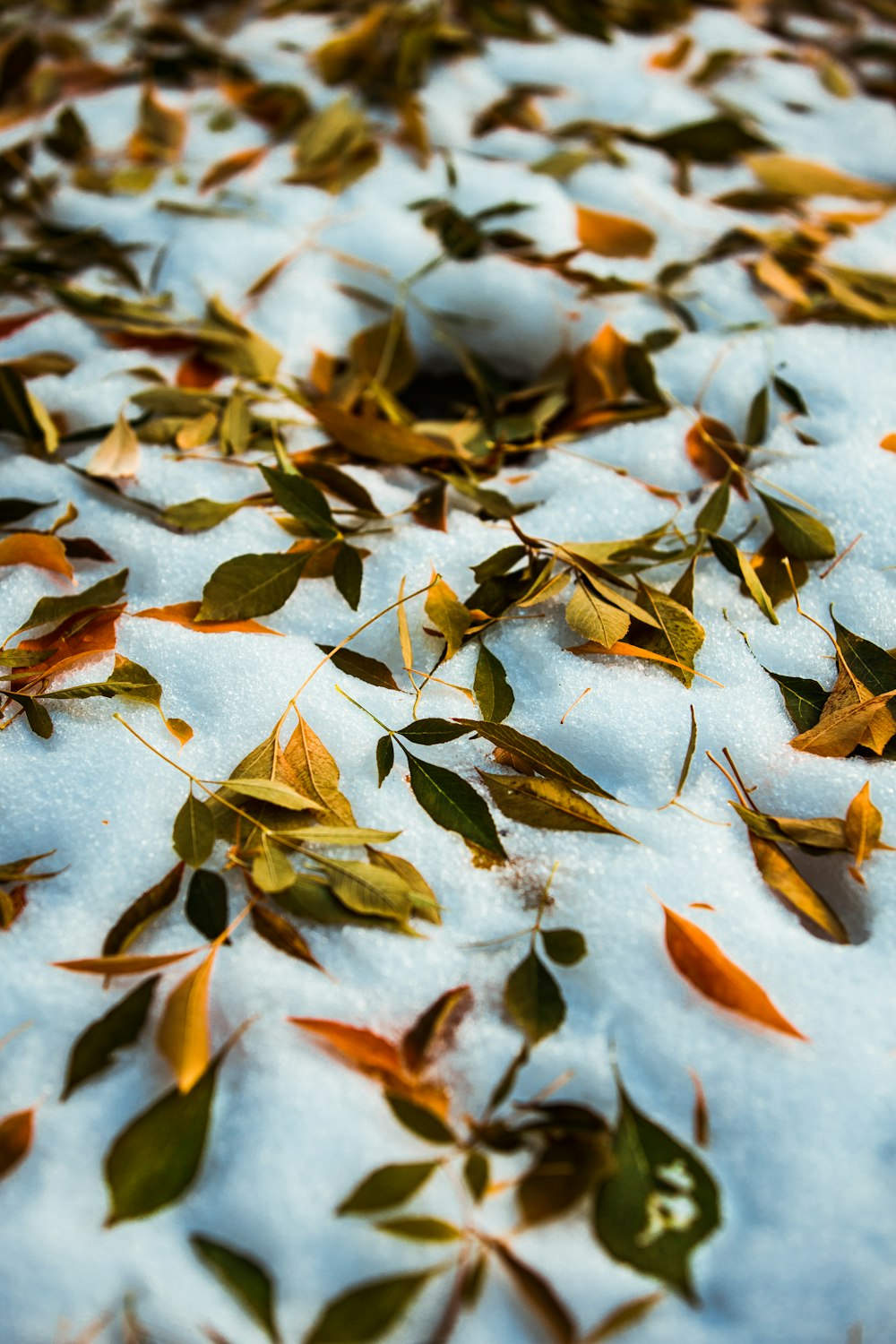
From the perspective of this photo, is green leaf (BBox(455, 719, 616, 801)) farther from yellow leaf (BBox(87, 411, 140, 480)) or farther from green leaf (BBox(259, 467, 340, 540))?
yellow leaf (BBox(87, 411, 140, 480))

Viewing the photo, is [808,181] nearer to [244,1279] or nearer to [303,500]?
[303,500]

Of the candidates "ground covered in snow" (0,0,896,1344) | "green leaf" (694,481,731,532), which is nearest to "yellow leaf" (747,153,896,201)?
"ground covered in snow" (0,0,896,1344)

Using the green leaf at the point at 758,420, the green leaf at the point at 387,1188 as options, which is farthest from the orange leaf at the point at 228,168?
the green leaf at the point at 387,1188

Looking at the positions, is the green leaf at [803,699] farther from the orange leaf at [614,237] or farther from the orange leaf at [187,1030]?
the orange leaf at [614,237]

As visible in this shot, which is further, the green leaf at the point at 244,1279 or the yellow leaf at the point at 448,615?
the yellow leaf at the point at 448,615

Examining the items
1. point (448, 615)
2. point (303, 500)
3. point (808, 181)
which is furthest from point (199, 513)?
point (808, 181)
